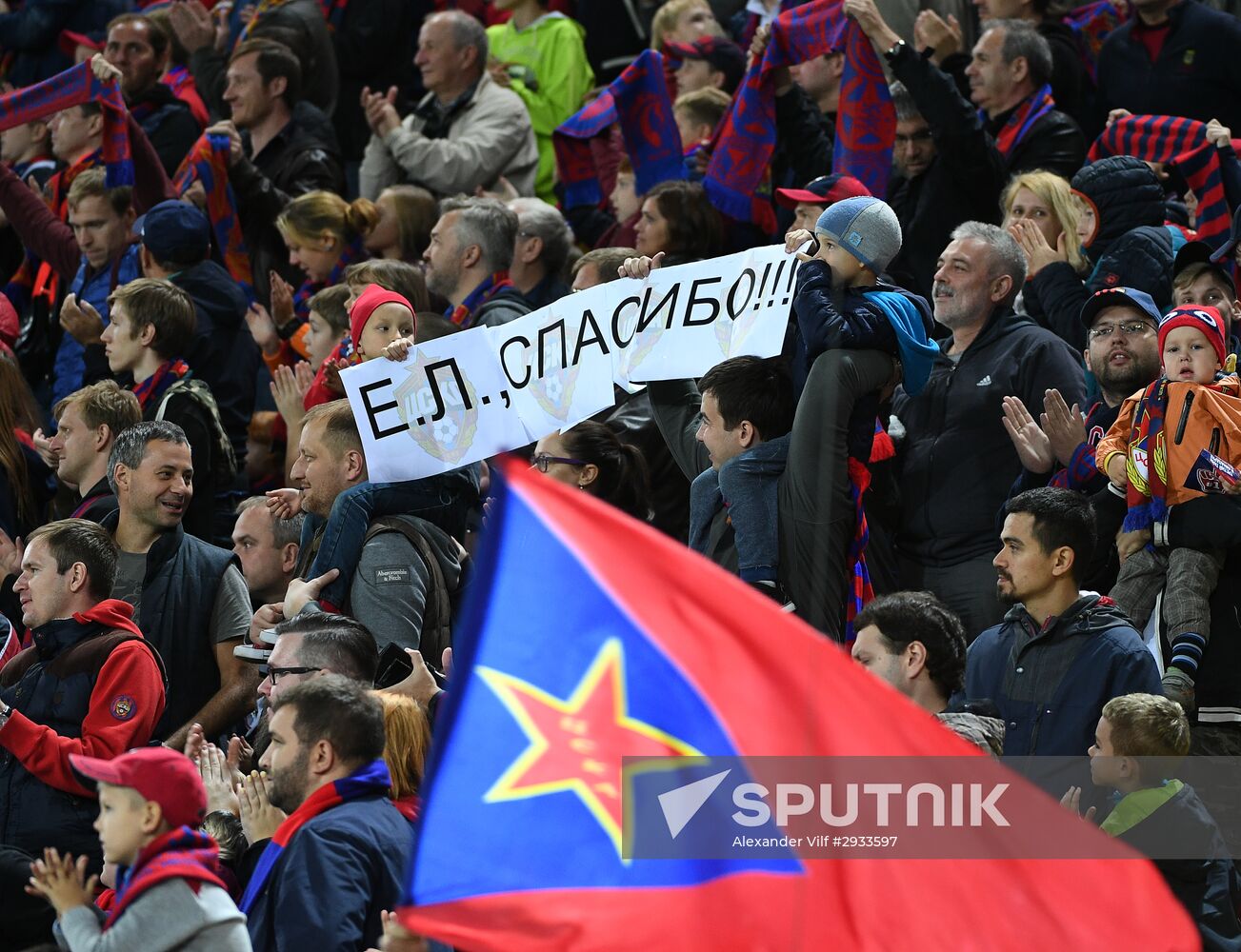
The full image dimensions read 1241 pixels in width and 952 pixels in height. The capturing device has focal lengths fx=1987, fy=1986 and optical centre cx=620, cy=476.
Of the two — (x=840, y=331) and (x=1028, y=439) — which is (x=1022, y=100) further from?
(x=840, y=331)

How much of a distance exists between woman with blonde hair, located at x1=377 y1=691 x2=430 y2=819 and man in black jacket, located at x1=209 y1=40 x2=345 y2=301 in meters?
5.46

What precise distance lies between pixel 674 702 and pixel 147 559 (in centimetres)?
420

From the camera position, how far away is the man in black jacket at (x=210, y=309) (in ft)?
29.6

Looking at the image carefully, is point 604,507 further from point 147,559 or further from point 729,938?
point 147,559

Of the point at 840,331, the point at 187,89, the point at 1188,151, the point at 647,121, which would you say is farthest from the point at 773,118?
the point at 187,89

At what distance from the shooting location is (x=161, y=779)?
4.77 metres

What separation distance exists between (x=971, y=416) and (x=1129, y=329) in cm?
66

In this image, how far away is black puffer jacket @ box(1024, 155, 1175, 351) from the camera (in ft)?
25.9

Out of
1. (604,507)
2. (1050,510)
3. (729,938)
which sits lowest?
(1050,510)

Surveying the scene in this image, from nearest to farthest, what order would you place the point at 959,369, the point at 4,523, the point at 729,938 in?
the point at 729,938, the point at 959,369, the point at 4,523

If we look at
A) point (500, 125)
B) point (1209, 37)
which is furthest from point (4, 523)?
point (1209, 37)

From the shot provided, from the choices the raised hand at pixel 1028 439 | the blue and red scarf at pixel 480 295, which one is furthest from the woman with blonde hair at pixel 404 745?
the blue and red scarf at pixel 480 295

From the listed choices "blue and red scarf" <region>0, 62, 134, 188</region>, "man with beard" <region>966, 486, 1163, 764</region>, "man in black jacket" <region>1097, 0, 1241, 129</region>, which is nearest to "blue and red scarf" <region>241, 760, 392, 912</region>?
"man with beard" <region>966, 486, 1163, 764</region>

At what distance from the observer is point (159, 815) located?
477 centimetres
